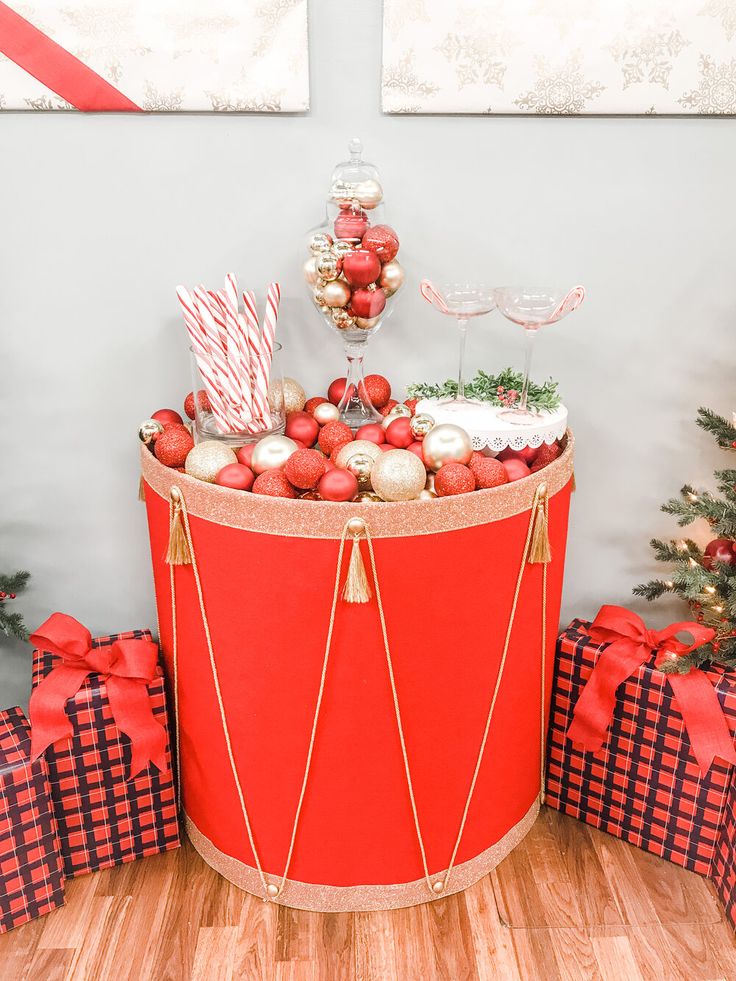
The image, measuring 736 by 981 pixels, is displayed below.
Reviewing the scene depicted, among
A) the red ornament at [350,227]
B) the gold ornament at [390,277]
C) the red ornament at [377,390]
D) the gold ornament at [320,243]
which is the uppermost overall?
the red ornament at [350,227]

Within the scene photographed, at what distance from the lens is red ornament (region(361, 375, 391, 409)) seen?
5.37 ft

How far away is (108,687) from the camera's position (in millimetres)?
1596

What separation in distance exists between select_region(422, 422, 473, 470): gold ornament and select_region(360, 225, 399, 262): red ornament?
329mm

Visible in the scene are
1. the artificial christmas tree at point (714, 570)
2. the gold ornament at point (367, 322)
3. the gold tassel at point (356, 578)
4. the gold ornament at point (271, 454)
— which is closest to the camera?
the gold tassel at point (356, 578)

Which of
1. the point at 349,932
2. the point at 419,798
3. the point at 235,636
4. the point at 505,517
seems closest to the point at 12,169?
the point at 235,636

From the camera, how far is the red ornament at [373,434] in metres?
1.48

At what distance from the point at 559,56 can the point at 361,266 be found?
58cm

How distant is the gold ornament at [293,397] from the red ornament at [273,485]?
286 millimetres

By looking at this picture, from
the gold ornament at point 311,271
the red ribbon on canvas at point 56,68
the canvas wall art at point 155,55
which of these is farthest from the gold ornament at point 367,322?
the red ribbon on canvas at point 56,68

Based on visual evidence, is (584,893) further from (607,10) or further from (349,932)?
(607,10)

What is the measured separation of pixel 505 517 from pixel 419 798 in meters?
0.56

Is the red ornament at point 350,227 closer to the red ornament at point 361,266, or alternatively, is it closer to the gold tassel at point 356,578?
the red ornament at point 361,266

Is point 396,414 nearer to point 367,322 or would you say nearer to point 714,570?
point 367,322

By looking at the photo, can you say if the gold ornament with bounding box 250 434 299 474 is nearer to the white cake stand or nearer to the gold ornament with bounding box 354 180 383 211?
the white cake stand
